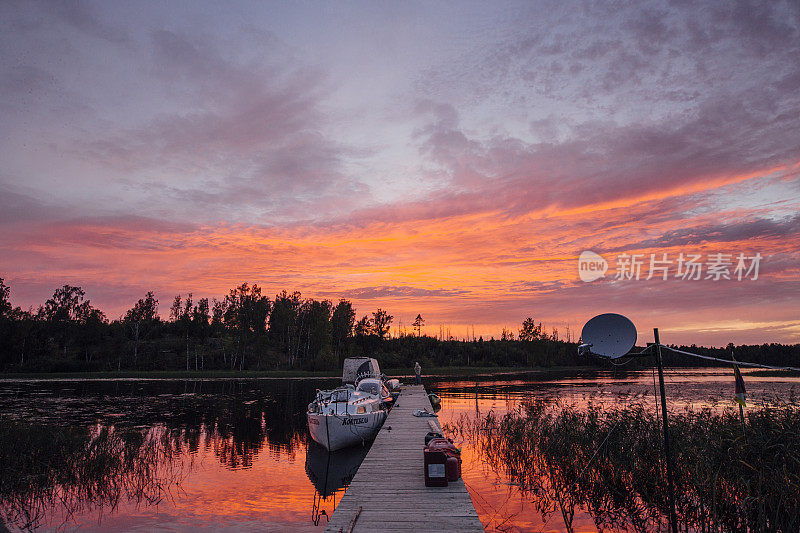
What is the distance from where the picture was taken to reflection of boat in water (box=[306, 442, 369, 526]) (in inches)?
617

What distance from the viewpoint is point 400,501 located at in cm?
1126

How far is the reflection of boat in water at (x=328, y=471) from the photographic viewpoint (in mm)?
15664

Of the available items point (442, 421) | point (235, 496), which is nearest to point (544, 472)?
point (235, 496)

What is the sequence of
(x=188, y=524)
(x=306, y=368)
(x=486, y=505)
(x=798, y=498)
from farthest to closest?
(x=306, y=368) → (x=486, y=505) → (x=188, y=524) → (x=798, y=498)

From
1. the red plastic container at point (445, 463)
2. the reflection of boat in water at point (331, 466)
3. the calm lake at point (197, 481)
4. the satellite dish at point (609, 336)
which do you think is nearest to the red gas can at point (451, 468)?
the red plastic container at point (445, 463)

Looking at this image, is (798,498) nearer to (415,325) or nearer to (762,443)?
(762,443)

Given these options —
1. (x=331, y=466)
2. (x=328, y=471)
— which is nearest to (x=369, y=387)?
(x=331, y=466)

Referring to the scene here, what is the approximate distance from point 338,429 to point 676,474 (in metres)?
14.8

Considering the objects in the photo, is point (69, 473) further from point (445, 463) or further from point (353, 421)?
point (445, 463)

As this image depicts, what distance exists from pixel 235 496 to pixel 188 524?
2.92 metres

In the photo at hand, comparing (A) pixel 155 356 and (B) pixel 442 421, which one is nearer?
(B) pixel 442 421

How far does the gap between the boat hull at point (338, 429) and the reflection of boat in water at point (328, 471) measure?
1.73ft

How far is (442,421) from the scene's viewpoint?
30.5 m

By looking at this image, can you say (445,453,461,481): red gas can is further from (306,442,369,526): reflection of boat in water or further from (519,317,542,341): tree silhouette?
(519,317,542,341): tree silhouette
